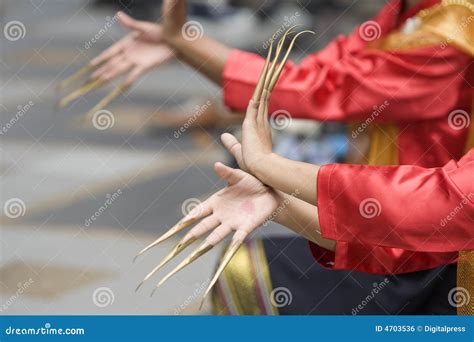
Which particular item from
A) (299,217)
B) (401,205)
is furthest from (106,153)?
(401,205)

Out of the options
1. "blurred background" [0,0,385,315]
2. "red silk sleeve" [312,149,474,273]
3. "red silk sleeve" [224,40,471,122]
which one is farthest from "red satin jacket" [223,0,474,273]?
"blurred background" [0,0,385,315]

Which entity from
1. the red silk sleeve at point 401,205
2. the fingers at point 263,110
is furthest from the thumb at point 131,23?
the red silk sleeve at point 401,205

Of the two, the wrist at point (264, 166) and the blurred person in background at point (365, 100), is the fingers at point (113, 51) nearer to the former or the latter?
the blurred person in background at point (365, 100)

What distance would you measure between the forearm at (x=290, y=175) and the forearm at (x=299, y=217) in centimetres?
5

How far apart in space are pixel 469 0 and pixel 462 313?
360mm

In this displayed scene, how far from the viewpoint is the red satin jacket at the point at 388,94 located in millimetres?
1122

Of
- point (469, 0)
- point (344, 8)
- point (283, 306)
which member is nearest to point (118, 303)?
point (283, 306)

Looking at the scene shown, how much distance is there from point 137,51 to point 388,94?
329mm

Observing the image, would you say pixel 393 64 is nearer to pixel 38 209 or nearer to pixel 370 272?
pixel 370 272

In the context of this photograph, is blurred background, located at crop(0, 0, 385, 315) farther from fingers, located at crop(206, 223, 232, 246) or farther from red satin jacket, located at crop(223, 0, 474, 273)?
fingers, located at crop(206, 223, 232, 246)

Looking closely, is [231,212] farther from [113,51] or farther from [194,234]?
[113,51]

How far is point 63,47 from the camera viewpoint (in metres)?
2.23

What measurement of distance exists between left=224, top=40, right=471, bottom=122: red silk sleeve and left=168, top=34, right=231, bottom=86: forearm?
0.04 feet

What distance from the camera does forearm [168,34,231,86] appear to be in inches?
49.8
